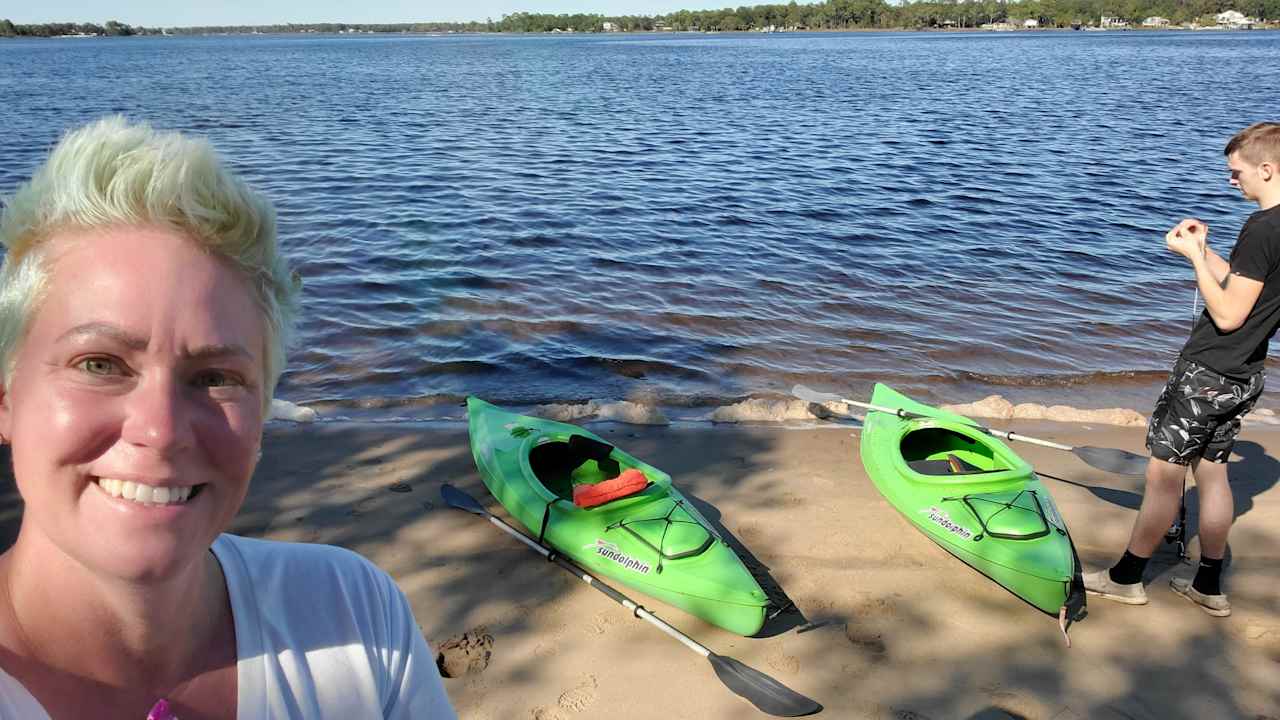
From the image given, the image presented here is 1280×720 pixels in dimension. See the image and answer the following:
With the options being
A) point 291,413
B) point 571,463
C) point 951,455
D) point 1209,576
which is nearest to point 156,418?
point 571,463

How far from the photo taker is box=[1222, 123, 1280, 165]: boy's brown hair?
12.2 ft

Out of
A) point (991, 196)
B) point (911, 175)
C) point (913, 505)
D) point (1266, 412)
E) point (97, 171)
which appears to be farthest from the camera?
point (911, 175)

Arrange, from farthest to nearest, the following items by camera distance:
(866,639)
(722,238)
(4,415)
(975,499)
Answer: (722,238) → (975,499) → (866,639) → (4,415)

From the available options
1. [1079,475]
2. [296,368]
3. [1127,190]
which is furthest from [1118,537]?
[1127,190]

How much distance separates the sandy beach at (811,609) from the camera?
3.70 m

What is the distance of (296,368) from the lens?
26.5 ft

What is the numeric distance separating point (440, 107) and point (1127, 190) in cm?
2420

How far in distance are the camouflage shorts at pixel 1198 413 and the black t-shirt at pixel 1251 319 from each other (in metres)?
0.06

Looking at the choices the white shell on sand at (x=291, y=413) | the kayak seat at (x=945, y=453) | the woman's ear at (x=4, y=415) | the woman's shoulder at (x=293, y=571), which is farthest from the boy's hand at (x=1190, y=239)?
the white shell on sand at (x=291, y=413)

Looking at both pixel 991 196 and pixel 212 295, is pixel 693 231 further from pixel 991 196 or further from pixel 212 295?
pixel 212 295

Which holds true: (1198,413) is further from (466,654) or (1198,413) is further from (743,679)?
(466,654)

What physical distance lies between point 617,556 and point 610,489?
42cm

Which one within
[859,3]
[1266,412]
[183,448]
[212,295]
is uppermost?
[859,3]

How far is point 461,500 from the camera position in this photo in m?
4.96
